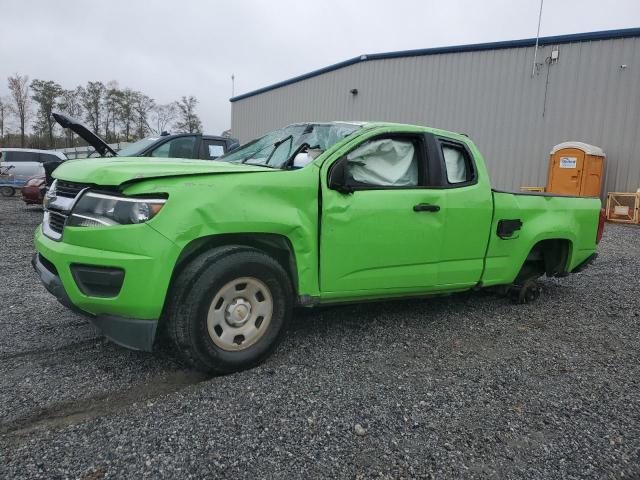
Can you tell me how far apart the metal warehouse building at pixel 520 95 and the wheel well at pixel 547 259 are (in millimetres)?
10552

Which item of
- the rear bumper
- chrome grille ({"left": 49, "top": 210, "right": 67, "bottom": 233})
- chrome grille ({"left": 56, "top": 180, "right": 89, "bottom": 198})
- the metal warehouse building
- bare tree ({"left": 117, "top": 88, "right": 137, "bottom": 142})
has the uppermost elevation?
bare tree ({"left": 117, "top": 88, "right": 137, "bottom": 142})

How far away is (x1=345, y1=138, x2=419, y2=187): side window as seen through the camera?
375 centimetres

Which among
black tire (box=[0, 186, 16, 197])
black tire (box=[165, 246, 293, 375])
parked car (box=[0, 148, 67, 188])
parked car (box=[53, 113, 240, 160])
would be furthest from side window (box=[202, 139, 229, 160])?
black tire (box=[0, 186, 16, 197])

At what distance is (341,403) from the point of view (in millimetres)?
2877

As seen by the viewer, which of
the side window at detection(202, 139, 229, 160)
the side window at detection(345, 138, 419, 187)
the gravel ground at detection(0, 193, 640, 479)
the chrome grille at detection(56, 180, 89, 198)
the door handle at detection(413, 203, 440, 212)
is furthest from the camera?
the side window at detection(202, 139, 229, 160)

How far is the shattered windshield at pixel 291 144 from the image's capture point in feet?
12.4

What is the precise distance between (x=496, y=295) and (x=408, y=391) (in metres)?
2.89

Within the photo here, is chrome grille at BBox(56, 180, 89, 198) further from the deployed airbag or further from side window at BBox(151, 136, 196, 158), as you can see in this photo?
side window at BBox(151, 136, 196, 158)

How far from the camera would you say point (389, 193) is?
12.3 ft

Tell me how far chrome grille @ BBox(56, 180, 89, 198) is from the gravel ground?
1.14 m

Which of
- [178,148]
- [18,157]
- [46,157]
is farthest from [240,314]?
[18,157]

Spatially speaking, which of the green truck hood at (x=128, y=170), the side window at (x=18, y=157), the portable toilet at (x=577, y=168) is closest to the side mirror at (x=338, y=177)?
the green truck hood at (x=128, y=170)

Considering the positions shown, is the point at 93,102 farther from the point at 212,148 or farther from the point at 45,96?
the point at 212,148

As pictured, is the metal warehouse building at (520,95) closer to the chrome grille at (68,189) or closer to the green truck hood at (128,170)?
the green truck hood at (128,170)
